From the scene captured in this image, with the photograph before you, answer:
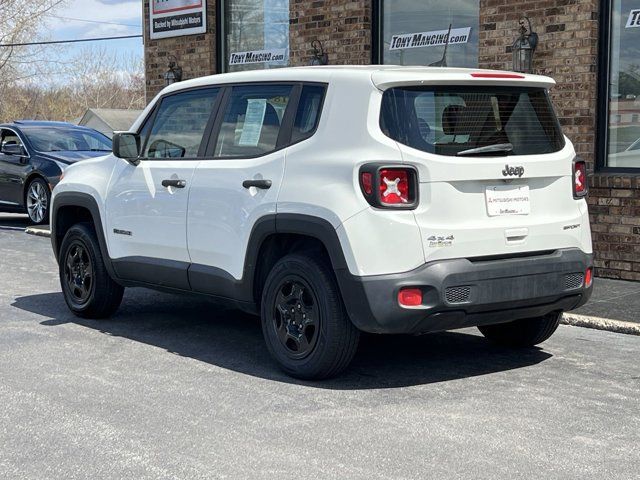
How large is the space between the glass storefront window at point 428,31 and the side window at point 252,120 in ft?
19.0

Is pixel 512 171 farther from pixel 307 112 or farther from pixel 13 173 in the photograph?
pixel 13 173

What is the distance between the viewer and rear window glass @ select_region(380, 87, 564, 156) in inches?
238

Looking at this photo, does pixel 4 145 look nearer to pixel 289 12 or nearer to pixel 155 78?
pixel 155 78

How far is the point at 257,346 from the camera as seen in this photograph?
7359 millimetres

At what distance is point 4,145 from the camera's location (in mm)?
17234

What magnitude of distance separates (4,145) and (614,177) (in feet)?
34.5

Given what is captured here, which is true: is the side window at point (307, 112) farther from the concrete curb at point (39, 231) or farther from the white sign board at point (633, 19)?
the concrete curb at point (39, 231)

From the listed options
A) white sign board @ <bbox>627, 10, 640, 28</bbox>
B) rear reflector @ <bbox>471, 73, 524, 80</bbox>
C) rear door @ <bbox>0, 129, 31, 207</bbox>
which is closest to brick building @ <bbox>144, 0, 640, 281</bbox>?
white sign board @ <bbox>627, 10, 640, 28</bbox>

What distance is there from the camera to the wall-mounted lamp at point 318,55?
1366 cm

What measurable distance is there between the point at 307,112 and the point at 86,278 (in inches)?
109

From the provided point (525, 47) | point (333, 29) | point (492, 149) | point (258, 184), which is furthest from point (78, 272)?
point (333, 29)

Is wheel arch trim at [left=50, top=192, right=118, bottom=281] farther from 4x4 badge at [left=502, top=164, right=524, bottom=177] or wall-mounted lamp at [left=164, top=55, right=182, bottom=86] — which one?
wall-mounted lamp at [left=164, top=55, right=182, bottom=86]

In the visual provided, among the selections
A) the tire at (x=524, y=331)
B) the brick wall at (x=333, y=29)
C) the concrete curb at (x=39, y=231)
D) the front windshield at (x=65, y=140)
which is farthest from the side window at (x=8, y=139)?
the tire at (x=524, y=331)

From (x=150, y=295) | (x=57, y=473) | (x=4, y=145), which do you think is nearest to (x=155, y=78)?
(x=4, y=145)
